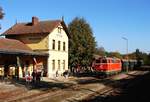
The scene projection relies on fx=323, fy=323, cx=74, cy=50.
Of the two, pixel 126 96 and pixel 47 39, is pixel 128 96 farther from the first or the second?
pixel 47 39

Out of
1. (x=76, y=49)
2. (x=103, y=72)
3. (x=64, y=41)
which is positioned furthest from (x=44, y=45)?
(x=76, y=49)

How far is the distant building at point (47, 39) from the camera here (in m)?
46.3

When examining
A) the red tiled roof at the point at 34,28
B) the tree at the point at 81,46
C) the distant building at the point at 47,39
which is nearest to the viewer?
the distant building at the point at 47,39

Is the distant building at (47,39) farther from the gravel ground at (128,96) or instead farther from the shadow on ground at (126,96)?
the gravel ground at (128,96)

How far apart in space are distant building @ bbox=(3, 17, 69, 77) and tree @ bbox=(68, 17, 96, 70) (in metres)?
8.86

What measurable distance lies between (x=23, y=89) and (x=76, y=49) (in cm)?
3210

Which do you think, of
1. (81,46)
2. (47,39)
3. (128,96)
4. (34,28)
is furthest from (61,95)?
(81,46)

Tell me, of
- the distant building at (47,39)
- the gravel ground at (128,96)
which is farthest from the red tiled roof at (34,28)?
the gravel ground at (128,96)

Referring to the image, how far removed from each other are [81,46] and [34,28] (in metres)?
15.1

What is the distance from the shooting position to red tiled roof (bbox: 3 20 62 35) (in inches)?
1842

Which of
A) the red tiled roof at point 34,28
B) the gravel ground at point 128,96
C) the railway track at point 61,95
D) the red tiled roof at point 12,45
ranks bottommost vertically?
the gravel ground at point 128,96

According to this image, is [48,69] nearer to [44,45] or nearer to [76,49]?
[44,45]

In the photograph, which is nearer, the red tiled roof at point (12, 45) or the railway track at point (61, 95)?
the railway track at point (61, 95)

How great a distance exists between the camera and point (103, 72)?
157 ft
